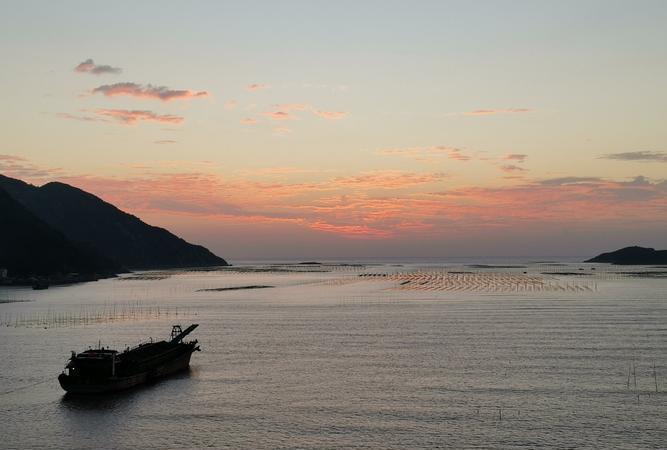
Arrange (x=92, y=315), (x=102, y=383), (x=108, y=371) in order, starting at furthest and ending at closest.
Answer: (x=92, y=315) < (x=108, y=371) < (x=102, y=383)

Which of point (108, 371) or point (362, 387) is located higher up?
point (108, 371)

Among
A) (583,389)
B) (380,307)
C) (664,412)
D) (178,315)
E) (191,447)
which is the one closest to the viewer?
(191,447)

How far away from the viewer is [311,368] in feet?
247

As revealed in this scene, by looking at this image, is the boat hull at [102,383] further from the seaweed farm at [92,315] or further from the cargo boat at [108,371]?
the seaweed farm at [92,315]

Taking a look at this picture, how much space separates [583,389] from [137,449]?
135 ft

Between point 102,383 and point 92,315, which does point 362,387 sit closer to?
point 102,383

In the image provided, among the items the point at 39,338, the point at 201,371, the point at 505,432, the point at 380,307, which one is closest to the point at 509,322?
the point at 380,307

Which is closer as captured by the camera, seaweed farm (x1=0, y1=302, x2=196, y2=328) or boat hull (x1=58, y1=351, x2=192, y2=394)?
boat hull (x1=58, y1=351, x2=192, y2=394)

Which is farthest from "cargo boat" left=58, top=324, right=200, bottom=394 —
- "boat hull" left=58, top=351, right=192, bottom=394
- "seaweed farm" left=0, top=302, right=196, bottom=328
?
"seaweed farm" left=0, top=302, right=196, bottom=328

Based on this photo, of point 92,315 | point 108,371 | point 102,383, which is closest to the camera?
point 102,383

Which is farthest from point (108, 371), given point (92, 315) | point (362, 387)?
point (92, 315)

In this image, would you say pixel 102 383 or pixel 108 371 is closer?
pixel 102 383

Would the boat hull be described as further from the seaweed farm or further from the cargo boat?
the seaweed farm

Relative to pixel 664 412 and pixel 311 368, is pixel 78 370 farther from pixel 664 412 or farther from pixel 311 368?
pixel 664 412
